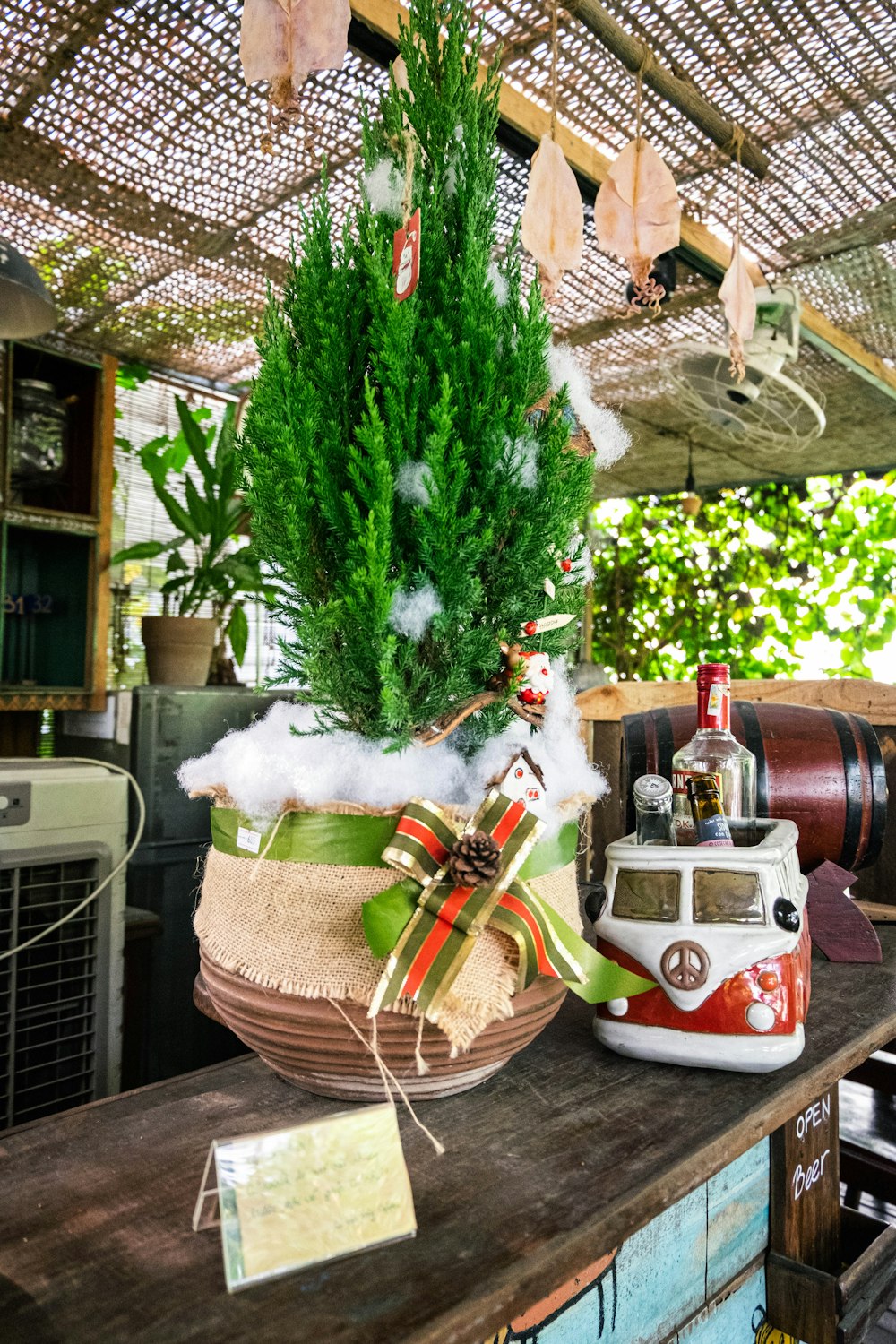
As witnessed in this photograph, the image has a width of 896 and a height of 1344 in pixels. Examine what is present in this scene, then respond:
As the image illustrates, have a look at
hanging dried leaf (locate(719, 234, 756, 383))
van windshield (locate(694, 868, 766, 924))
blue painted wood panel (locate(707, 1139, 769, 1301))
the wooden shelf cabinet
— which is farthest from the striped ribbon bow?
the wooden shelf cabinet

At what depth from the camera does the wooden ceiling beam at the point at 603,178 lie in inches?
64.4

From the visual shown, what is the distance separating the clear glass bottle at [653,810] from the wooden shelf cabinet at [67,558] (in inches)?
89.3

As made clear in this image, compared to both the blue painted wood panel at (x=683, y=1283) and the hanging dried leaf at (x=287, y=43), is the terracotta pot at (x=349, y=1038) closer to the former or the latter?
the blue painted wood panel at (x=683, y=1283)

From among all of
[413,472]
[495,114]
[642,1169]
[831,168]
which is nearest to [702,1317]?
[642,1169]

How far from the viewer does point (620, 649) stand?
18.8ft

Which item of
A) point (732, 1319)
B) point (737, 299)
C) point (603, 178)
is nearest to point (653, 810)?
point (732, 1319)

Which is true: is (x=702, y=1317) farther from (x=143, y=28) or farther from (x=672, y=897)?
(x=143, y=28)

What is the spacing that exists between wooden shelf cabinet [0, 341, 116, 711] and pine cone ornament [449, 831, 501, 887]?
2.45 metres

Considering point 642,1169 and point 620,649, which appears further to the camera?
point 620,649

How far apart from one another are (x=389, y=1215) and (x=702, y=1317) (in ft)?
2.02

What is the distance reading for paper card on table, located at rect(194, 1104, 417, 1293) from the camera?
0.53m

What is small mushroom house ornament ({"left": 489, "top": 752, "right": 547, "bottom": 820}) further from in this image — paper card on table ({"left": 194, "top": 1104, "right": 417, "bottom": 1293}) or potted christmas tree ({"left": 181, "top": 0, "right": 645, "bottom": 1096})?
paper card on table ({"left": 194, "top": 1104, "right": 417, "bottom": 1293})

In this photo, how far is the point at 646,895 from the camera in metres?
0.92

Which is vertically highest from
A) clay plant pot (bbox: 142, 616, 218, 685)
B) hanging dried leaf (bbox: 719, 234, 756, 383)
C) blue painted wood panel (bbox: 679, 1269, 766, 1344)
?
hanging dried leaf (bbox: 719, 234, 756, 383)
